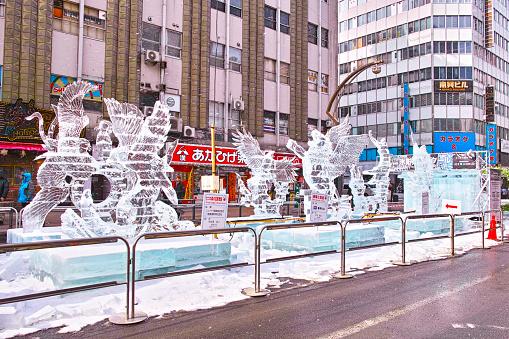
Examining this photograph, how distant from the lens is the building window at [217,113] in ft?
89.1

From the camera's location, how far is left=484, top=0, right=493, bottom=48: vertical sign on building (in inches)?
2057

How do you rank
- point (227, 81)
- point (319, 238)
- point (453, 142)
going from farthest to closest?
1. point (453, 142)
2. point (227, 81)
3. point (319, 238)

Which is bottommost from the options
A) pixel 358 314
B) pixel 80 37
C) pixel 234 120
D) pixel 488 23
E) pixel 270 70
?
pixel 358 314

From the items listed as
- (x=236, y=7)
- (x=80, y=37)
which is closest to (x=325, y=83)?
(x=236, y=7)

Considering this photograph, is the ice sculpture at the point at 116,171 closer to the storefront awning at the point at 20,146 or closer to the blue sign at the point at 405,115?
the storefront awning at the point at 20,146

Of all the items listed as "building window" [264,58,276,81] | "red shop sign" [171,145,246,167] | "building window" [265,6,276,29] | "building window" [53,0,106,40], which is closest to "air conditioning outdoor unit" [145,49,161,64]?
"building window" [53,0,106,40]

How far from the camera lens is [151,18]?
2458cm

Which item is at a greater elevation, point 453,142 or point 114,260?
point 453,142

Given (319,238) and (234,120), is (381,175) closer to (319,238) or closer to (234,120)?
(319,238)

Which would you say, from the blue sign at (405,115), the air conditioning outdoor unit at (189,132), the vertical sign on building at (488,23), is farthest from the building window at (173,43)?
the vertical sign on building at (488,23)

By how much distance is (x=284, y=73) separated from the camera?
3097 cm

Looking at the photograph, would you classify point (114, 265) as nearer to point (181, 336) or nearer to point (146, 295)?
point (146, 295)

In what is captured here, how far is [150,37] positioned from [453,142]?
129 ft

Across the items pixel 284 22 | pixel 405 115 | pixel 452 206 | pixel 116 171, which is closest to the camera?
pixel 116 171
